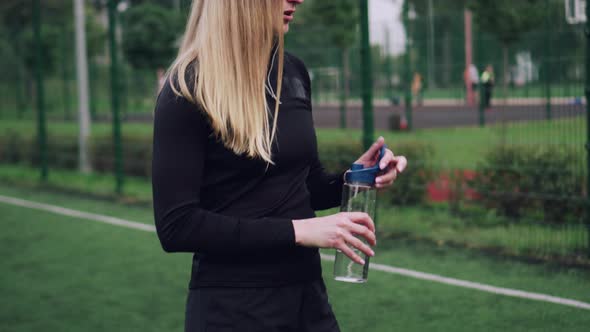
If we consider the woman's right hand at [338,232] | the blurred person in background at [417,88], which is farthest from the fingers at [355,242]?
the blurred person in background at [417,88]

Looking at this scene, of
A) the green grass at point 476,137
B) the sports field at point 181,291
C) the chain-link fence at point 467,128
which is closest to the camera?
the sports field at point 181,291

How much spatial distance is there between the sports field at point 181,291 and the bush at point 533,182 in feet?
2.09

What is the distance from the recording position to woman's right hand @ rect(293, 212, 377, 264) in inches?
73.2

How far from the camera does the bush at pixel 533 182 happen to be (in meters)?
6.79

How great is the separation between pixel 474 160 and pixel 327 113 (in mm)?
2359

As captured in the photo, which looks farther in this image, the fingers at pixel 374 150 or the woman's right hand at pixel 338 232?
the fingers at pixel 374 150

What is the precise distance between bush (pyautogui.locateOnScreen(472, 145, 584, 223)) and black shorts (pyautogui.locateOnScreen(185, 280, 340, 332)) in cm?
502

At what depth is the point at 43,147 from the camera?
44.7 feet

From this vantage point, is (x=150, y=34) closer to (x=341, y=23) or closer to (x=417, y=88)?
(x=341, y=23)

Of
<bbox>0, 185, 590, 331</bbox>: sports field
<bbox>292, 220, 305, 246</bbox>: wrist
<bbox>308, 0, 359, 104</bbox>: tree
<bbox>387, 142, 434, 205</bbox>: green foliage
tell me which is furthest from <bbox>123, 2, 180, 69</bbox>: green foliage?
<bbox>292, 220, 305, 246</bbox>: wrist

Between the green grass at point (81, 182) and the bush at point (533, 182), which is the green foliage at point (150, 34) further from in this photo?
the bush at point (533, 182)

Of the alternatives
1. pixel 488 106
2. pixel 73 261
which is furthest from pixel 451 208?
pixel 73 261

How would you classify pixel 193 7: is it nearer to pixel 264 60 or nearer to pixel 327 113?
pixel 264 60

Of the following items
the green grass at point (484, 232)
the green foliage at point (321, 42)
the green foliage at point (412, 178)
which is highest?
the green foliage at point (321, 42)
